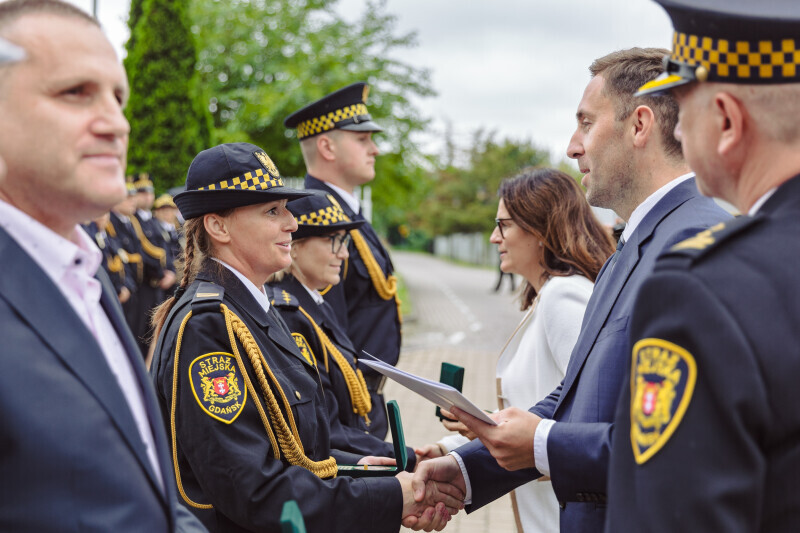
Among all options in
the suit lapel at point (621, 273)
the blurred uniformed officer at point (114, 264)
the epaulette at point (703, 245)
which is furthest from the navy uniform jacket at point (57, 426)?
the blurred uniformed officer at point (114, 264)

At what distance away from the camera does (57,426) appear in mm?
1325

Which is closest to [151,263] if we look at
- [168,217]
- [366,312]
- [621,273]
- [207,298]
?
[168,217]

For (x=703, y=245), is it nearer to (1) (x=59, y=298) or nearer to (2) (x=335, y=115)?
(1) (x=59, y=298)

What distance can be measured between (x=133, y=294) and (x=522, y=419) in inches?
343

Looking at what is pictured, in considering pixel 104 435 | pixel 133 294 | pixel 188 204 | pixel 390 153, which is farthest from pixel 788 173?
pixel 390 153

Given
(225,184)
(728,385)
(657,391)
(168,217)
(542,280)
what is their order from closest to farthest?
(728,385) → (657,391) → (225,184) → (542,280) → (168,217)

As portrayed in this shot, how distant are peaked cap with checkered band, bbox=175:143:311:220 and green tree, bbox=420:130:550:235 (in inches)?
1407

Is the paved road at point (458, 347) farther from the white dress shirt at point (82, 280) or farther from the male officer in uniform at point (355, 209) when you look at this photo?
the white dress shirt at point (82, 280)

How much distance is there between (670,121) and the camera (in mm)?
2402

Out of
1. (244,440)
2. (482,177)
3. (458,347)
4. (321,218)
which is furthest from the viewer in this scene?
(482,177)

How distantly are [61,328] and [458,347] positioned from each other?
1187 centimetres

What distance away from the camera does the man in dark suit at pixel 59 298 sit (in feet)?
4.30

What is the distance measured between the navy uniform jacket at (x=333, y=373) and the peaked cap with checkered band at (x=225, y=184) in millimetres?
655

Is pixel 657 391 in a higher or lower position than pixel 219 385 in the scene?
higher
